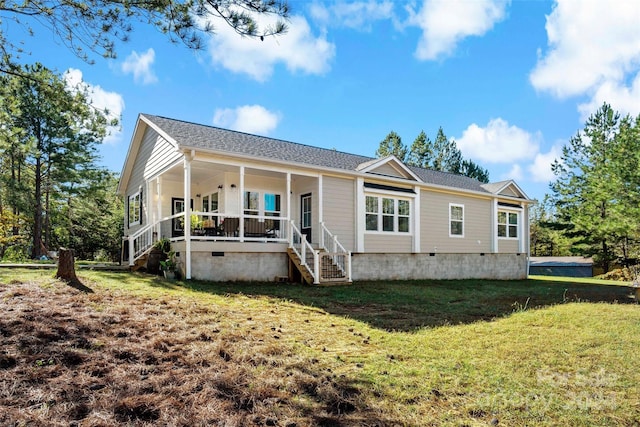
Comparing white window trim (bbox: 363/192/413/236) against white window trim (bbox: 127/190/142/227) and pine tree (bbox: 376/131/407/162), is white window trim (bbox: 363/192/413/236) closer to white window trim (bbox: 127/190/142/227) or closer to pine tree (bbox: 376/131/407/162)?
white window trim (bbox: 127/190/142/227)

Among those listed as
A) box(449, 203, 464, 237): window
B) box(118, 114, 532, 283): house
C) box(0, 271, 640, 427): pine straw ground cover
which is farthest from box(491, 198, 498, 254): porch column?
box(0, 271, 640, 427): pine straw ground cover

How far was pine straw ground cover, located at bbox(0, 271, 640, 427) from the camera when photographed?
3125 mm

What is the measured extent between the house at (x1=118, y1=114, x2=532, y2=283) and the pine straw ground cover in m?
4.32

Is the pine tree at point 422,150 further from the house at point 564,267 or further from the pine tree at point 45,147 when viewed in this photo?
the pine tree at point 45,147

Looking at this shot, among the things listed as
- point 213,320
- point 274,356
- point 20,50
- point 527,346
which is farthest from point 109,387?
point 20,50

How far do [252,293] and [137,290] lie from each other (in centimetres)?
231

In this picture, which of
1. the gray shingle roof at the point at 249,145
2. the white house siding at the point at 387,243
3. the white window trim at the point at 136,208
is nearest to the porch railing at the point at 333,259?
the white house siding at the point at 387,243

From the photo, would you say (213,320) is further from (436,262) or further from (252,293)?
(436,262)

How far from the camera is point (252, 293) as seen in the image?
8.89m

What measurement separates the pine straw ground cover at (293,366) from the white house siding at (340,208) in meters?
6.33

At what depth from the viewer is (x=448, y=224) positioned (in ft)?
54.5

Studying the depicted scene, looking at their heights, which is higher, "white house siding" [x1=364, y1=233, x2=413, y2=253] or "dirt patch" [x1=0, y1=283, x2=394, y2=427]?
"white house siding" [x1=364, y1=233, x2=413, y2=253]

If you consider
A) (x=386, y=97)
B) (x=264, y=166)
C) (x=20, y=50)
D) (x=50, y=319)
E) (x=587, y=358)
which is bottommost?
(x=587, y=358)

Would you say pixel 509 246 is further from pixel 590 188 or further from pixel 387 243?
pixel 590 188
